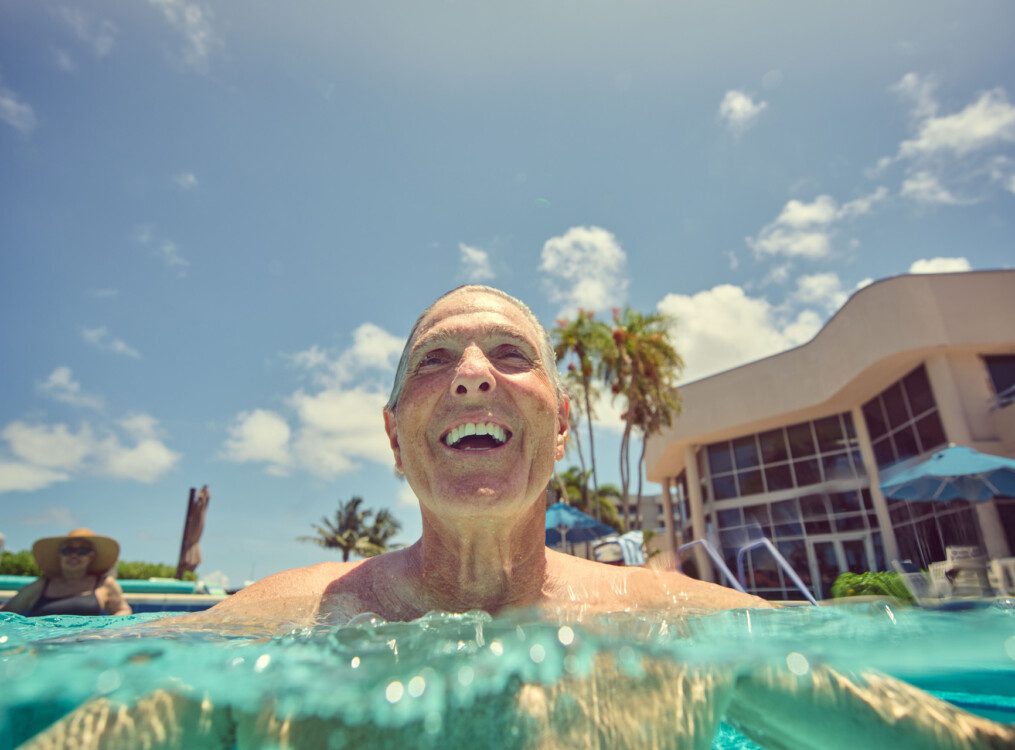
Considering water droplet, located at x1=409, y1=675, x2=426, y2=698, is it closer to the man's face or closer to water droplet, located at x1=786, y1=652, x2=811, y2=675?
the man's face

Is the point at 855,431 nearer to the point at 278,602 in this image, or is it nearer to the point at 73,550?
the point at 278,602

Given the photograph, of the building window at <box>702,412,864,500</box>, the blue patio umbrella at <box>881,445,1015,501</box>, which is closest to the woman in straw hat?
the blue patio umbrella at <box>881,445,1015,501</box>

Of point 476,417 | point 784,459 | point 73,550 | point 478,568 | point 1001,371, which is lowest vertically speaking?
point 478,568

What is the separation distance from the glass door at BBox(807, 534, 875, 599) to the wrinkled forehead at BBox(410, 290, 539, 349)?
17392mm

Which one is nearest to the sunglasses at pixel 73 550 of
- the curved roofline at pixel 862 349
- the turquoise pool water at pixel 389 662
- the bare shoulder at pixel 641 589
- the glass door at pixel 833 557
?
the turquoise pool water at pixel 389 662

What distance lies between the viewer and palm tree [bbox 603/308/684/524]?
2112 cm

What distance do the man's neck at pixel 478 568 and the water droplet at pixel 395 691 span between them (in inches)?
23.8

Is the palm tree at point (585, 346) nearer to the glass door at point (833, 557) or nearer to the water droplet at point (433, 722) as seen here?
the glass door at point (833, 557)

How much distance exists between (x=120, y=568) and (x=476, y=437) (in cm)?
2017

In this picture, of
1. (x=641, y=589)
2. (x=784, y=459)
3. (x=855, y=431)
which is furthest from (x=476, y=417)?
(x=784, y=459)

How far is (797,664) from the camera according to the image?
135 centimetres

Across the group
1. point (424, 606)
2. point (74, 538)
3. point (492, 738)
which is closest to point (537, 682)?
point (492, 738)

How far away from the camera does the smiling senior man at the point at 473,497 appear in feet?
6.00

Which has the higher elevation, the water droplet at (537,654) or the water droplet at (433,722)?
the water droplet at (537,654)
